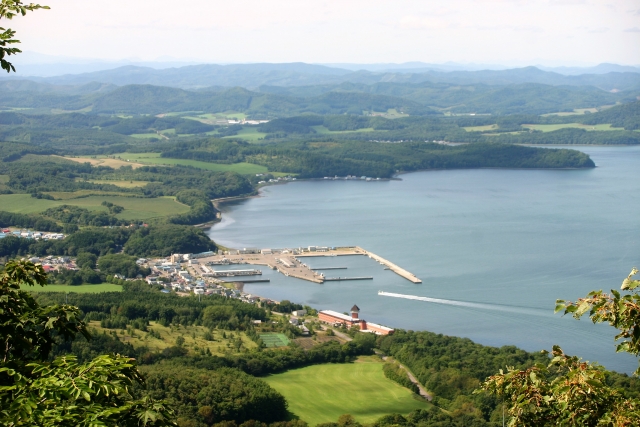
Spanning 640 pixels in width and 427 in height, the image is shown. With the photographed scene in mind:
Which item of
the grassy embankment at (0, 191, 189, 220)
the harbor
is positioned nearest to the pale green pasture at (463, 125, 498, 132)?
the grassy embankment at (0, 191, 189, 220)

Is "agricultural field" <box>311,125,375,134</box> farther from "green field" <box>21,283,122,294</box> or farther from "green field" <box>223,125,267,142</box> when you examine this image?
"green field" <box>21,283,122,294</box>

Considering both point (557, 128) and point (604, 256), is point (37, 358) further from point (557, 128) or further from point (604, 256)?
point (557, 128)

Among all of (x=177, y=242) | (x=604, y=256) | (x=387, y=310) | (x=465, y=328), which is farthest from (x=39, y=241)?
(x=604, y=256)

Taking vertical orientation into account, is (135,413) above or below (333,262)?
above

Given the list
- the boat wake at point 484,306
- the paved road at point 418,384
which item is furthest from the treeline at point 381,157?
the paved road at point 418,384

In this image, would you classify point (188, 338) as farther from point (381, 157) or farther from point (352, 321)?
point (381, 157)
